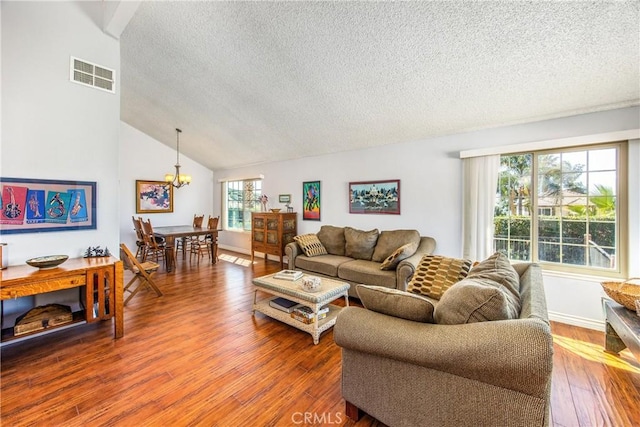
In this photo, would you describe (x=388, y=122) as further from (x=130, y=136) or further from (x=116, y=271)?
(x=130, y=136)

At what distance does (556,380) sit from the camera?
1.97m

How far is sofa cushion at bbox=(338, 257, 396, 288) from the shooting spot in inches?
127

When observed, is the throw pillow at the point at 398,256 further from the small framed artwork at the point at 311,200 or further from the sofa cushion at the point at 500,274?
the small framed artwork at the point at 311,200

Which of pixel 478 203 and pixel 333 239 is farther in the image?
pixel 333 239

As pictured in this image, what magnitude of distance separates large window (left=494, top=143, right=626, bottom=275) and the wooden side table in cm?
73

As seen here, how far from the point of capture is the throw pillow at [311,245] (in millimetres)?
4215

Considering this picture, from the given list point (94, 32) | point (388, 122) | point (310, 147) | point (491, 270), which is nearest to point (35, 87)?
Result: point (94, 32)

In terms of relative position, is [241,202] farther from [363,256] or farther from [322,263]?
[363,256]

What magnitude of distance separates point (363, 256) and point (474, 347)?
9.54 feet

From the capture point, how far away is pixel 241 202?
702 centimetres

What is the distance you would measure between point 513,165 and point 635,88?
1141 mm

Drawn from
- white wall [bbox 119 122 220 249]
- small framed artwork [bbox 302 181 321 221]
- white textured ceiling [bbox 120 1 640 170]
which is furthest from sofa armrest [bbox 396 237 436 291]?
white wall [bbox 119 122 220 249]

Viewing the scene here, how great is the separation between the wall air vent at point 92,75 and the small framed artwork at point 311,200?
332 centimetres

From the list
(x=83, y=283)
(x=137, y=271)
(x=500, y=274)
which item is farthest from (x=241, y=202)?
(x=500, y=274)
